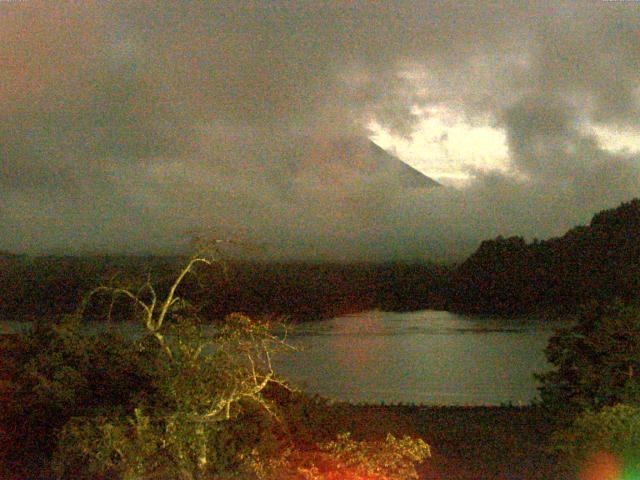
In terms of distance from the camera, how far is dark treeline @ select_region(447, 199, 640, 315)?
18.2 meters

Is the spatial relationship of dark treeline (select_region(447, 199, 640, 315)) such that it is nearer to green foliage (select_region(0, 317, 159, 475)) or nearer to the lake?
the lake

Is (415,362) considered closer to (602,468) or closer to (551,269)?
(602,468)

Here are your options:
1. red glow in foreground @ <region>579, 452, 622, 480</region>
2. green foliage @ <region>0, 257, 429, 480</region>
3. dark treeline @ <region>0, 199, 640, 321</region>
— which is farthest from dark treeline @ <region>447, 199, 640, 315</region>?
green foliage @ <region>0, 257, 429, 480</region>

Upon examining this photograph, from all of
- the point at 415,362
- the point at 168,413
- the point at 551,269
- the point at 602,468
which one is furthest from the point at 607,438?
the point at 551,269

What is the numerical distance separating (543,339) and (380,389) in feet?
18.9

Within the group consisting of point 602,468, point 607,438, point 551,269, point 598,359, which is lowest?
point 602,468

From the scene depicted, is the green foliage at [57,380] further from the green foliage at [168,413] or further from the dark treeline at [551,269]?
the dark treeline at [551,269]

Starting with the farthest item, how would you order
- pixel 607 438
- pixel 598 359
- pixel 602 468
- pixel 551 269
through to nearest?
pixel 551 269 < pixel 598 359 < pixel 607 438 < pixel 602 468

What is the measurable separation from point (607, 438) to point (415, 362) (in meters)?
7.34

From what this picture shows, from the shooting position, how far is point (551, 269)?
71.8 feet

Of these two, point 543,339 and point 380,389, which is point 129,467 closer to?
point 380,389

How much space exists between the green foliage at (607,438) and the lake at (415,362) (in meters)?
4.08

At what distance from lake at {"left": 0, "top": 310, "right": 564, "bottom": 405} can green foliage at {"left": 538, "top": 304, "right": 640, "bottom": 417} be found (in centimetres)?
138

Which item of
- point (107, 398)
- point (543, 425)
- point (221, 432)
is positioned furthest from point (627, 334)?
point (107, 398)
